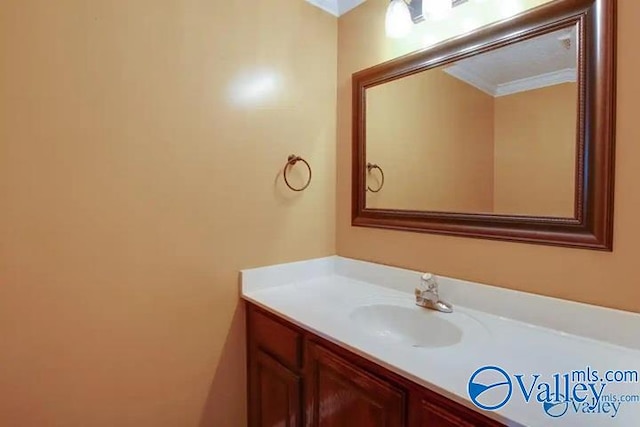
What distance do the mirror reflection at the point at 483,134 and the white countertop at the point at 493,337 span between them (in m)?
0.32

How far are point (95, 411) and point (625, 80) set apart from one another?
6.32ft

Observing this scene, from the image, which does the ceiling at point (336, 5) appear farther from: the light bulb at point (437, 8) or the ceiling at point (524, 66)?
the ceiling at point (524, 66)

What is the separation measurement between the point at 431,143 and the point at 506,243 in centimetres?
54

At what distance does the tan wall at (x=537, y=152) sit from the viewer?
105 cm

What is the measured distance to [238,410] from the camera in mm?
1499

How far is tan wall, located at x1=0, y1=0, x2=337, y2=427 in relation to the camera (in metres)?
1.01

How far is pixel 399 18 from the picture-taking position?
54.6 inches

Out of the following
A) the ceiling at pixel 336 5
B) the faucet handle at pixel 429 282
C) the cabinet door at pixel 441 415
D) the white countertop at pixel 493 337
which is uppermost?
the ceiling at pixel 336 5

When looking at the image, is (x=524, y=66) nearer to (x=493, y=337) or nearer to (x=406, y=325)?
(x=493, y=337)

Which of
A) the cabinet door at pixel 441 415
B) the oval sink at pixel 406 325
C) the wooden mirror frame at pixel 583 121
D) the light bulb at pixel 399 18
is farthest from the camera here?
the light bulb at pixel 399 18

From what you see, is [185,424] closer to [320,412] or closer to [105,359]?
[105,359]

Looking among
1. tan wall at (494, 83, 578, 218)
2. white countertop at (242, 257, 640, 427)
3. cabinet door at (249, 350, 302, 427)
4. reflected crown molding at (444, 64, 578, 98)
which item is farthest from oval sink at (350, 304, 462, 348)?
reflected crown molding at (444, 64, 578, 98)

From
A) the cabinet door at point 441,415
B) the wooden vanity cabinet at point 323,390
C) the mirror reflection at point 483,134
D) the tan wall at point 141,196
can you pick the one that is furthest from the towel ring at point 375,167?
→ the cabinet door at point 441,415

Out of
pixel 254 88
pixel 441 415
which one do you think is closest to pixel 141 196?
pixel 254 88
